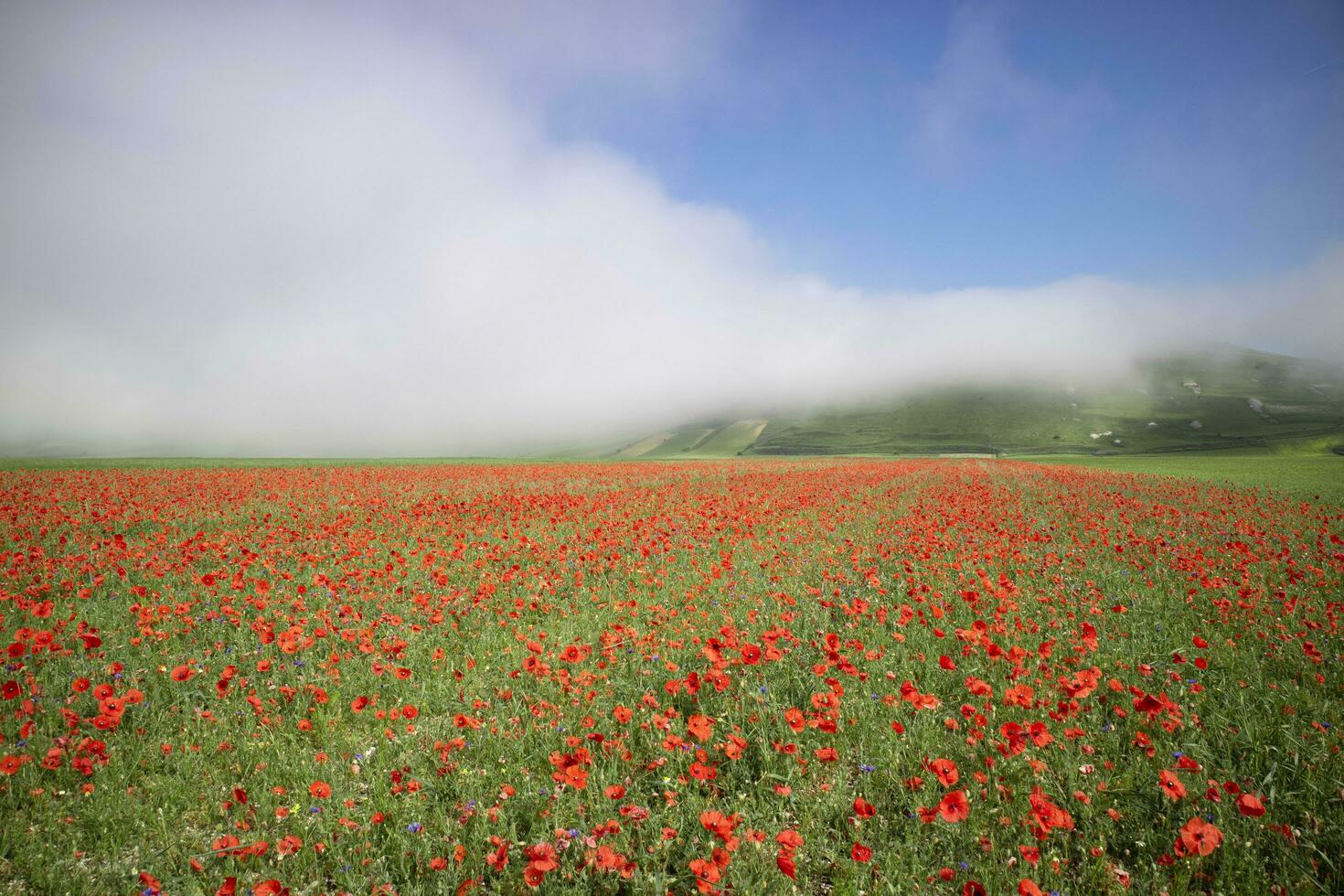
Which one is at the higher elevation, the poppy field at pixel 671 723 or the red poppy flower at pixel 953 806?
the red poppy flower at pixel 953 806

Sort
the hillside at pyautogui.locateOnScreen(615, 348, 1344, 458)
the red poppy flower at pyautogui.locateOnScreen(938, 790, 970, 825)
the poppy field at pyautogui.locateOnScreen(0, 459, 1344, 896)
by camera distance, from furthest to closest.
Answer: the hillside at pyautogui.locateOnScreen(615, 348, 1344, 458), the poppy field at pyautogui.locateOnScreen(0, 459, 1344, 896), the red poppy flower at pyautogui.locateOnScreen(938, 790, 970, 825)

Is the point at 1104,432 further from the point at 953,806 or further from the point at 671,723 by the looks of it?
the point at 953,806

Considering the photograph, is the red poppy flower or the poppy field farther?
the poppy field

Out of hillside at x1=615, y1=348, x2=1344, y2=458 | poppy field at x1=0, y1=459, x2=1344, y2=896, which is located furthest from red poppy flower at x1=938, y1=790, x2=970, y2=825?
hillside at x1=615, y1=348, x2=1344, y2=458

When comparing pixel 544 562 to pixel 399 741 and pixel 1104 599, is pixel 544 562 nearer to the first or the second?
pixel 399 741

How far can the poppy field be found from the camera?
333cm

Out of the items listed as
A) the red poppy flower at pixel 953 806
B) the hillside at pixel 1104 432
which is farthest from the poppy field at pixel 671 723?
the hillside at pixel 1104 432

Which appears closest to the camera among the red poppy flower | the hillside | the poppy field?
the red poppy flower

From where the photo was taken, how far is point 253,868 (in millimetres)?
3396

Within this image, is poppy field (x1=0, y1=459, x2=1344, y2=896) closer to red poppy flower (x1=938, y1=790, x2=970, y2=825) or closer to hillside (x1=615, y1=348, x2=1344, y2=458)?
red poppy flower (x1=938, y1=790, x2=970, y2=825)

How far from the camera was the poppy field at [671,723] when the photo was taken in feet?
10.9

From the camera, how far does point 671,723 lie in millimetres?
4723

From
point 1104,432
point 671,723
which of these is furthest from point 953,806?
point 1104,432

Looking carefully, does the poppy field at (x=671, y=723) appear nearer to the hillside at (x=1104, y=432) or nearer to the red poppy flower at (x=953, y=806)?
the red poppy flower at (x=953, y=806)
